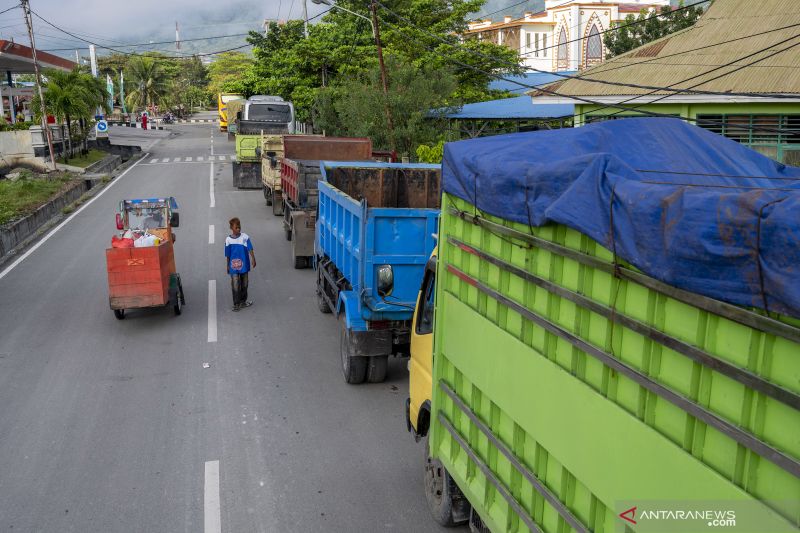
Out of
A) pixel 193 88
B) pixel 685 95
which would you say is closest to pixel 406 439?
pixel 685 95

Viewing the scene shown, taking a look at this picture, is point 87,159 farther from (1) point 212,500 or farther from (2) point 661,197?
(2) point 661,197

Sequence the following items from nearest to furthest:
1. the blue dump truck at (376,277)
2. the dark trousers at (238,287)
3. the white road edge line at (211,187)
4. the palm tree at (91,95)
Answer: the blue dump truck at (376,277), the dark trousers at (238,287), the white road edge line at (211,187), the palm tree at (91,95)

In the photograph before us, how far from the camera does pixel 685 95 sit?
48.4 ft

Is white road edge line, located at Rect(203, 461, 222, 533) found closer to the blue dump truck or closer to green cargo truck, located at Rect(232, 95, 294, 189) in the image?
the blue dump truck

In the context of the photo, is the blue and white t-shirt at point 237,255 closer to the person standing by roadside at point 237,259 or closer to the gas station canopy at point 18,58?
the person standing by roadside at point 237,259

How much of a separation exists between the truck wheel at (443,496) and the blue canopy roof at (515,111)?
19454 millimetres

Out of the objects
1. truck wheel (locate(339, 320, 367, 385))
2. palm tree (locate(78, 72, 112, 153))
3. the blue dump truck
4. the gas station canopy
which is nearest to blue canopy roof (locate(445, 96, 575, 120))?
the blue dump truck

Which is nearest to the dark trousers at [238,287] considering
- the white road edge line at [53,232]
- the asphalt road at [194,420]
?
the asphalt road at [194,420]

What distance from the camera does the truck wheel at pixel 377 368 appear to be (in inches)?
377

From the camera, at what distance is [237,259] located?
12836mm

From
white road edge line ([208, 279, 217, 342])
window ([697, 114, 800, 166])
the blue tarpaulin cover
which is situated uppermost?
the blue tarpaulin cover

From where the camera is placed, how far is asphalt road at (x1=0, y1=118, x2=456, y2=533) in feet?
21.7

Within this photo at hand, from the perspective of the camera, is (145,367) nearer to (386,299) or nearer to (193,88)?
(386,299)

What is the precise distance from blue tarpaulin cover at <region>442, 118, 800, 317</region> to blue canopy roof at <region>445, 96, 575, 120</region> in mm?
19949
